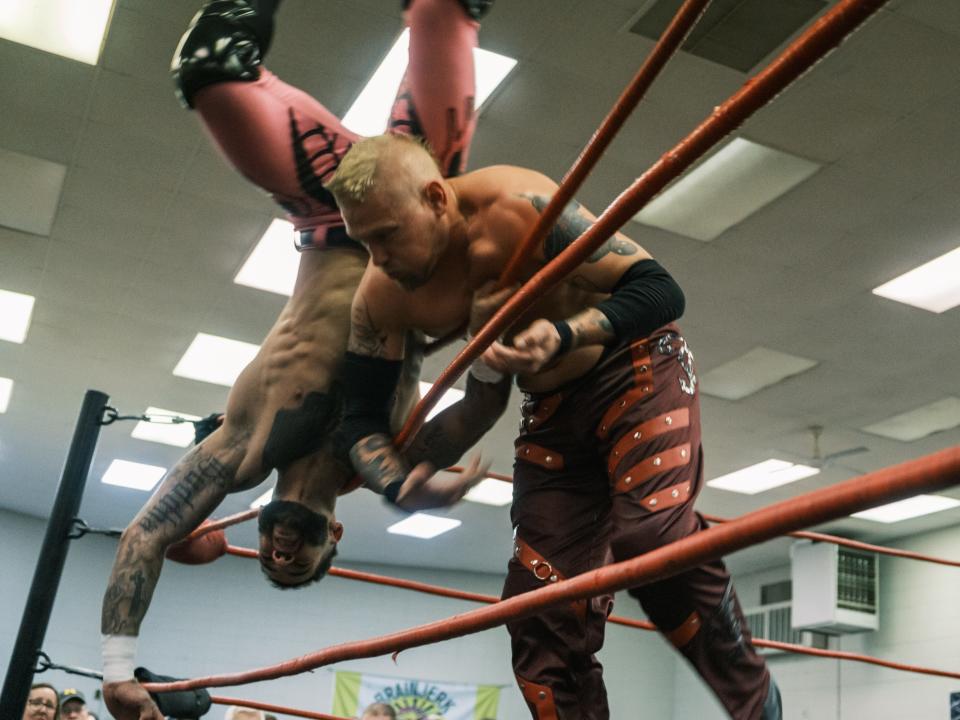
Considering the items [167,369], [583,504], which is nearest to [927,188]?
[583,504]

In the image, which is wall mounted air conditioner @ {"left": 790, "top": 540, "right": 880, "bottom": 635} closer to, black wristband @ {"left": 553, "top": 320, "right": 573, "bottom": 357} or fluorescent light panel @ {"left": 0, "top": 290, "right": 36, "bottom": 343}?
fluorescent light panel @ {"left": 0, "top": 290, "right": 36, "bottom": 343}

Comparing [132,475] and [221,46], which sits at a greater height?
[132,475]

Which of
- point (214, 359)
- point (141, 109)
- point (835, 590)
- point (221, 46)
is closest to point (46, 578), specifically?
point (221, 46)

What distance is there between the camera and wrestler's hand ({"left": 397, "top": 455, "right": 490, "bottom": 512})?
177 cm

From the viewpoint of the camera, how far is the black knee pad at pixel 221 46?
1.98 m

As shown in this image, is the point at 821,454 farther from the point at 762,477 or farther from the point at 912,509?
the point at 912,509

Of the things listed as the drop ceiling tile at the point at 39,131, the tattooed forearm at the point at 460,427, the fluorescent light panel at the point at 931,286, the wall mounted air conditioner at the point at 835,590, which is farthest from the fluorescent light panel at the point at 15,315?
the wall mounted air conditioner at the point at 835,590

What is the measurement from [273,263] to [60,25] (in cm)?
164

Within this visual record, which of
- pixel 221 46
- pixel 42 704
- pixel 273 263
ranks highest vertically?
pixel 273 263

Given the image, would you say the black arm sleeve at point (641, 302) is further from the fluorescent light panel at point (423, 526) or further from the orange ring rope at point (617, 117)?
the fluorescent light panel at point (423, 526)

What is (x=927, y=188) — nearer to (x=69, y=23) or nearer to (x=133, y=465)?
(x=69, y=23)

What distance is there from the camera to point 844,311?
198 inches

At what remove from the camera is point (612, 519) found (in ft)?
5.22

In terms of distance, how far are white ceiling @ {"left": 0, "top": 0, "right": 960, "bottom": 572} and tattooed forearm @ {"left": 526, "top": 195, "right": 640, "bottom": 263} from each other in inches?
79.4
